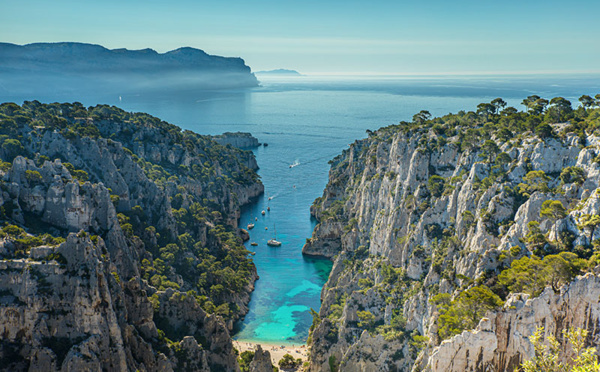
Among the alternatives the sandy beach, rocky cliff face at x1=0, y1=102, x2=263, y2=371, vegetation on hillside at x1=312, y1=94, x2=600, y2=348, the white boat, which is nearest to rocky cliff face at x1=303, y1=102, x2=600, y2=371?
vegetation on hillside at x1=312, y1=94, x2=600, y2=348

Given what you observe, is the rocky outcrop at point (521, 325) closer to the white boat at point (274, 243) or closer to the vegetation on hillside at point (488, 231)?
the vegetation on hillside at point (488, 231)

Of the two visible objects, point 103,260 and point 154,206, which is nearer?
point 103,260

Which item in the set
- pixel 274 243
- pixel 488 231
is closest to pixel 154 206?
pixel 274 243

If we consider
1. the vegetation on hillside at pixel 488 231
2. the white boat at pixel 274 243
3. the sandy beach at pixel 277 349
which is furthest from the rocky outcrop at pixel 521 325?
the white boat at pixel 274 243

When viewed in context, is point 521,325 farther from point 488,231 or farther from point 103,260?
point 103,260

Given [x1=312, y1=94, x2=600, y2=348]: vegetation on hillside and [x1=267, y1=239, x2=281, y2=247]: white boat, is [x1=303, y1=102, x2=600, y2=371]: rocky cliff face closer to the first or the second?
[x1=312, y1=94, x2=600, y2=348]: vegetation on hillside

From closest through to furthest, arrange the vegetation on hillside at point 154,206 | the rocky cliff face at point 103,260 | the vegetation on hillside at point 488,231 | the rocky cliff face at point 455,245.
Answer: the rocky cliff face at point 455,245 < the vegetation on hillside at point 488,231 < the rocky cliff face at point 103,260 < the vegetation on hillside at point 154,206
